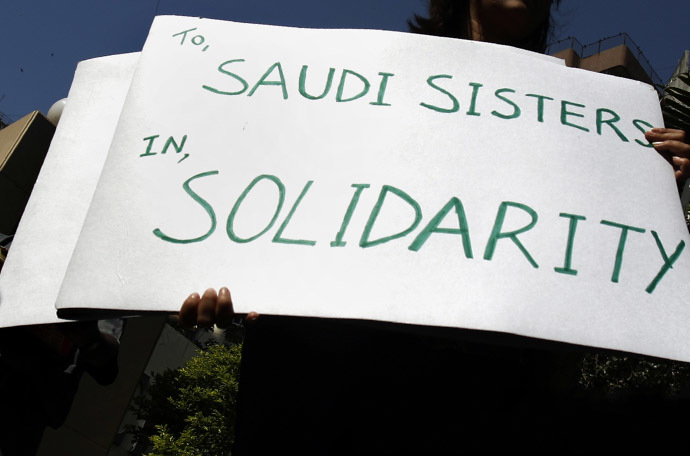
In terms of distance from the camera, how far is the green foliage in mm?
4543

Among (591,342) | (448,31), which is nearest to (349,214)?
(591,342)

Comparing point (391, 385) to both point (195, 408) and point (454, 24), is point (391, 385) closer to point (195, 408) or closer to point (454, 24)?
point (454, 24)

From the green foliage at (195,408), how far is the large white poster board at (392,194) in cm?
333

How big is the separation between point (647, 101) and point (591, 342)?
66cm

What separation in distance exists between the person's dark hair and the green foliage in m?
3.24

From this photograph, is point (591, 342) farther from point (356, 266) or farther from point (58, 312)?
point (58, 312)

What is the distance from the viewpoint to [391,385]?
43.5 inches

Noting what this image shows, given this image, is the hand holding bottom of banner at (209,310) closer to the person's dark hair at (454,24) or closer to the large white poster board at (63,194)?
the large white poster board at (63,194)

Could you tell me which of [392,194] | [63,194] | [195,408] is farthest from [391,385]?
[195,408]

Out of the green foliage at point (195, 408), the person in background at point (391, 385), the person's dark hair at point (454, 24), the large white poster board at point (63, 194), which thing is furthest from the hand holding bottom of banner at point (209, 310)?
the green foliage at point (195, 408)

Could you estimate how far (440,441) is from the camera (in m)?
0.96

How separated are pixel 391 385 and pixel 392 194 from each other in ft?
1.21

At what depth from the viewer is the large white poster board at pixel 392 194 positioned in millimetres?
993

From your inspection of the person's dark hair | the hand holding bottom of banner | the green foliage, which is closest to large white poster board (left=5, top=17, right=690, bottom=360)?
the hand holding bottom of banner
